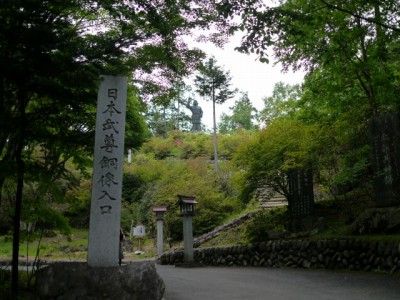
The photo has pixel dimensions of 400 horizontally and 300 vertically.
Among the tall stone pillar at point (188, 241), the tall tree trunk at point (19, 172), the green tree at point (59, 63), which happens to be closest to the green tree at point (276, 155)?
the tall stone pillar at point (188, 241)

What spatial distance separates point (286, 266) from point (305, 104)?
21.5 feet

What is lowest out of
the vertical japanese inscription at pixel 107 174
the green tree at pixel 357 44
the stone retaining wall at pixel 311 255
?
the stone retaining wall at pixel 311 255

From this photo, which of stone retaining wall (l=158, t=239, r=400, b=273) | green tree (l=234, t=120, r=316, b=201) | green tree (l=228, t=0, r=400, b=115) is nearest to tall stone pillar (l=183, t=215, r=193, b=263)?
stone retaining wall (l=158, t=239, r=400, b=273)

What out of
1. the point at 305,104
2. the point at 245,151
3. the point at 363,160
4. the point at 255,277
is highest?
the point at 305,104

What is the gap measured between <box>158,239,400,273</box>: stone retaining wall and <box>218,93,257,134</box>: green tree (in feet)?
120

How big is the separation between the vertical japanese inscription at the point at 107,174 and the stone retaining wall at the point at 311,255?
6272 mm

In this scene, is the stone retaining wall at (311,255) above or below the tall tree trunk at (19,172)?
below

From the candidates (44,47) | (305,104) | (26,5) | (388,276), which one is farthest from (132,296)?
(305,104)

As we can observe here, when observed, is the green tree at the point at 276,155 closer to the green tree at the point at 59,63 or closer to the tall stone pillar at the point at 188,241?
the tall stone pillar at the point at 188,241

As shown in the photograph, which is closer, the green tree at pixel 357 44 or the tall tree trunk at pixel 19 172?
the tall tree trunk at pixel 19 172

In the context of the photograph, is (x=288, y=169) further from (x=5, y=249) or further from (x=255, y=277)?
(x=5, y=249)

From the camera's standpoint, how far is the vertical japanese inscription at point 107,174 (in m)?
5.63

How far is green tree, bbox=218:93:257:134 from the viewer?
5053 cm

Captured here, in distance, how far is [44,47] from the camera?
5.50 metres
